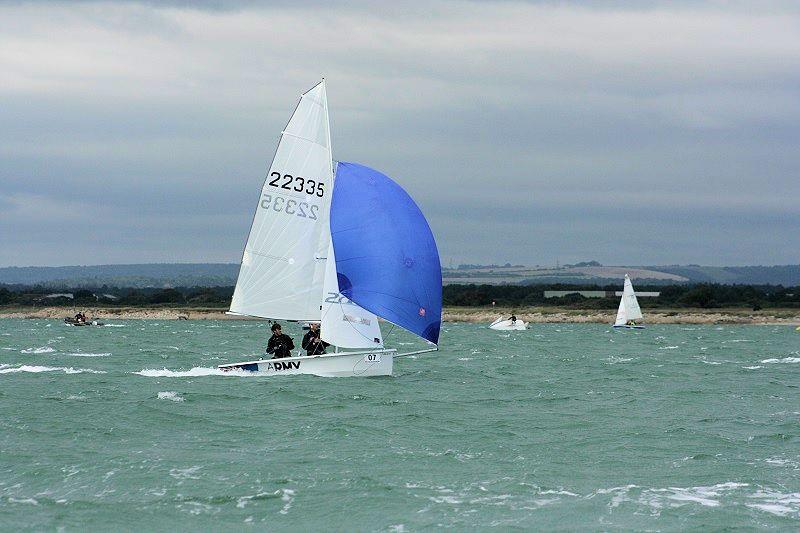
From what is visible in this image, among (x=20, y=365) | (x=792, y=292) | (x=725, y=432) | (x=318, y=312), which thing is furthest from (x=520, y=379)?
(x=792, y=292)

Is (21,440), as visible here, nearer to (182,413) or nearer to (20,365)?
(182,413)

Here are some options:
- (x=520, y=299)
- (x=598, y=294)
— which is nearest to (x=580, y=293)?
(x=598, y=294)

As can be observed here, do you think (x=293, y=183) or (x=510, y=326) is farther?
(x=510, y=326)

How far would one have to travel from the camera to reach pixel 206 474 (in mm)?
18016

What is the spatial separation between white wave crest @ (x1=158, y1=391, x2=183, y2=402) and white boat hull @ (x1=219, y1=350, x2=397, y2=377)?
88.9 inches

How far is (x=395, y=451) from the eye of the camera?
20.5 metres

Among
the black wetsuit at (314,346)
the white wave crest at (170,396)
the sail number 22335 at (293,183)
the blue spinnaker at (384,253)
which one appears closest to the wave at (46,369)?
the black wetsuit at (314,346)

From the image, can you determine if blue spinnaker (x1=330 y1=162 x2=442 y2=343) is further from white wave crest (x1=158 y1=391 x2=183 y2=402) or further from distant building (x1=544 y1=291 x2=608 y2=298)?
distant building (x1=544 y1=291 x2=608 y2=298)

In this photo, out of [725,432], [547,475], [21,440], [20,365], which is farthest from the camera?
[20,365]

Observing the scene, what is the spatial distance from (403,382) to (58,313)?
104 meters

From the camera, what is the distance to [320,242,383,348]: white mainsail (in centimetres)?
3070

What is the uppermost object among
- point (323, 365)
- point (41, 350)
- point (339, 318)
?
point (339, 318)

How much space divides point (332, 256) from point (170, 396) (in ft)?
18.7

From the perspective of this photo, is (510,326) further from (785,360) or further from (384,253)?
(384,253)
